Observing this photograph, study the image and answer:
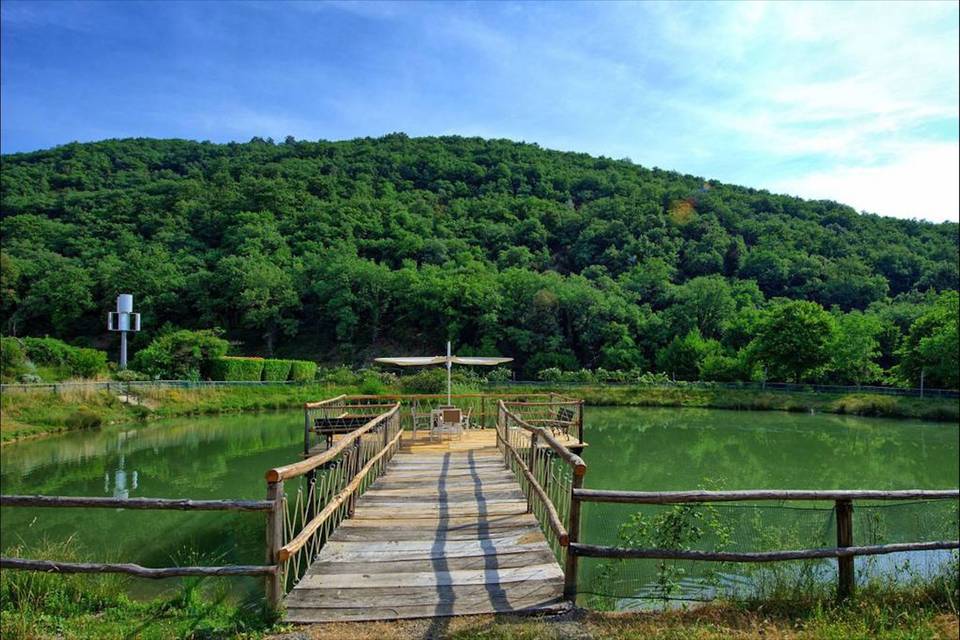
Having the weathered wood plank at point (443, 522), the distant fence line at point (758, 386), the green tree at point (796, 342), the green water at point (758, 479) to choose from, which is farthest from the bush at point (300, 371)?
the weathered wood plank at point (443, 522)

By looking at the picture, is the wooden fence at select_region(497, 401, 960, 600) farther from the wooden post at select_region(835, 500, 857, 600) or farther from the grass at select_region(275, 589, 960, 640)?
the grass at select_region(275, 589, 960, 640)

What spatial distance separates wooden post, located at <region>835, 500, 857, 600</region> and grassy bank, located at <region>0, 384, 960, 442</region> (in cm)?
2346

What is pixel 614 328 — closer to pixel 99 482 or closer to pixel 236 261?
pixel 236 261

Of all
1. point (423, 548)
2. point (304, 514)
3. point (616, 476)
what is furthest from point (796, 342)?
point (304, 514)

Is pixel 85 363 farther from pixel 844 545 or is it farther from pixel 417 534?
pixel 844 545

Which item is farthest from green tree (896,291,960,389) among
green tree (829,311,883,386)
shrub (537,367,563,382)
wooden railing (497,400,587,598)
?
wooden railing (497,400,587,598)

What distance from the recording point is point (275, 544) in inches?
159

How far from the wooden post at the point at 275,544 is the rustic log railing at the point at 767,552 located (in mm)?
2066

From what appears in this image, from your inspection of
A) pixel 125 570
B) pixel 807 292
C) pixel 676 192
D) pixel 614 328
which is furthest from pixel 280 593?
pixel 676 192

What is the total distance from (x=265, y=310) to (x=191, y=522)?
46.4 m

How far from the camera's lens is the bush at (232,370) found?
3619 centimetres

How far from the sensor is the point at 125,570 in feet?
13.6

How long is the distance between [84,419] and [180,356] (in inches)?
534

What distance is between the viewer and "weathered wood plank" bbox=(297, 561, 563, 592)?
4.41 m
